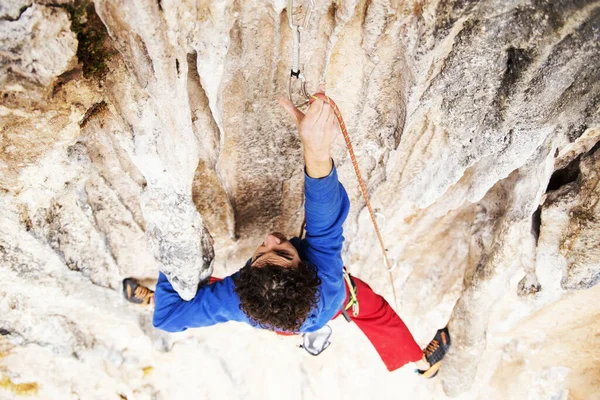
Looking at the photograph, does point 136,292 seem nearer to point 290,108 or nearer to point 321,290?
point 321,290

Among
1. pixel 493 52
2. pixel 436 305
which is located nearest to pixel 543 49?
pixel 493 52

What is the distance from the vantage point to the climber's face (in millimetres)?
1688

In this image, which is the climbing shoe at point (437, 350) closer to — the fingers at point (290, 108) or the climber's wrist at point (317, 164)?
the climber's wrist at point (317, 164)

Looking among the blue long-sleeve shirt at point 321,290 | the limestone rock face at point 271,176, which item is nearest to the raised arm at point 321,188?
the blue long-sleeve shirt at point 321,290

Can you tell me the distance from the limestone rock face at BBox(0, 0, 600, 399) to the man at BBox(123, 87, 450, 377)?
0.14m

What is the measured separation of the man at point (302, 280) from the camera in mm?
1451

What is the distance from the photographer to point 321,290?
1.76 metres

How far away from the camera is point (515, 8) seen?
1.25 meters

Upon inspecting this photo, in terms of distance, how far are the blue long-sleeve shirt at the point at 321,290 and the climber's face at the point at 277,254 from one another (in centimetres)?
9

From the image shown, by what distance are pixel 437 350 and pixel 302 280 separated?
1133 millimetres

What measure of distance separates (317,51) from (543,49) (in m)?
0.63

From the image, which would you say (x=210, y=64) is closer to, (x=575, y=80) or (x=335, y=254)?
(x=335, y=254)

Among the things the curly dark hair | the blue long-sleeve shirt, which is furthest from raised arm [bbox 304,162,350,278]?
the curly dark hair

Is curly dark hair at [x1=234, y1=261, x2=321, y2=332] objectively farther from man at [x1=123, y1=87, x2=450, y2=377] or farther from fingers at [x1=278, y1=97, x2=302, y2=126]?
fingers at [x1=278, y1=97, x2=302, y2=126]
